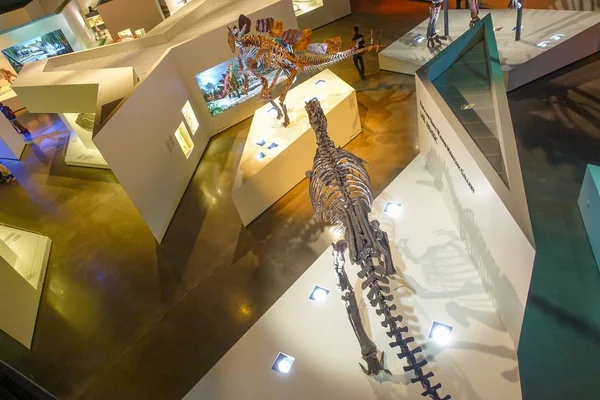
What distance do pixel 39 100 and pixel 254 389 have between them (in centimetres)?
674

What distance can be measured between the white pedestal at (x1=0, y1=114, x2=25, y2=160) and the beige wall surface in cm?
447

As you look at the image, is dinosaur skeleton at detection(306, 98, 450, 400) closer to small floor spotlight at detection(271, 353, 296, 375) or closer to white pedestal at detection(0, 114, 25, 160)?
small floor spotlight at detection(271, 353, 296, 375)

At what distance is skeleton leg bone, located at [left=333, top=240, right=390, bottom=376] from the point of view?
13.5 ft

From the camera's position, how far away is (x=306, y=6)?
13211mm

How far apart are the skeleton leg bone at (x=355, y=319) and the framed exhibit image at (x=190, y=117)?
5.32 m

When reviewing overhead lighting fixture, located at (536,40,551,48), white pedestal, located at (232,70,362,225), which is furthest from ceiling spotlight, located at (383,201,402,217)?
overhead lighting fixture, located at (536,40,551,48)

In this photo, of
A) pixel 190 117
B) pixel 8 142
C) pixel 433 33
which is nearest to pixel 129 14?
pixel 8 142

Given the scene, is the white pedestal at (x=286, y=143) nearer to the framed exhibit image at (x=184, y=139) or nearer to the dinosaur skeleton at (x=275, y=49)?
the dinosaur skeleton at (x=275, y=49)

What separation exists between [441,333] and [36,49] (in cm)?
1454

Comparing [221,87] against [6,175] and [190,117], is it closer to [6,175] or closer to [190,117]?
[190,117]

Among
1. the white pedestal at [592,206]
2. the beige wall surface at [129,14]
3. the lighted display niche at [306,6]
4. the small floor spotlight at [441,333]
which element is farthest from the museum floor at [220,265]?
the beige wall surface at [129,14]

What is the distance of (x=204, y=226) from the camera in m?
7.33

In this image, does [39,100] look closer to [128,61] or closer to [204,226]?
[128,61]

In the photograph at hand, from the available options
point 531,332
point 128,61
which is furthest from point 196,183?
point 531,332
